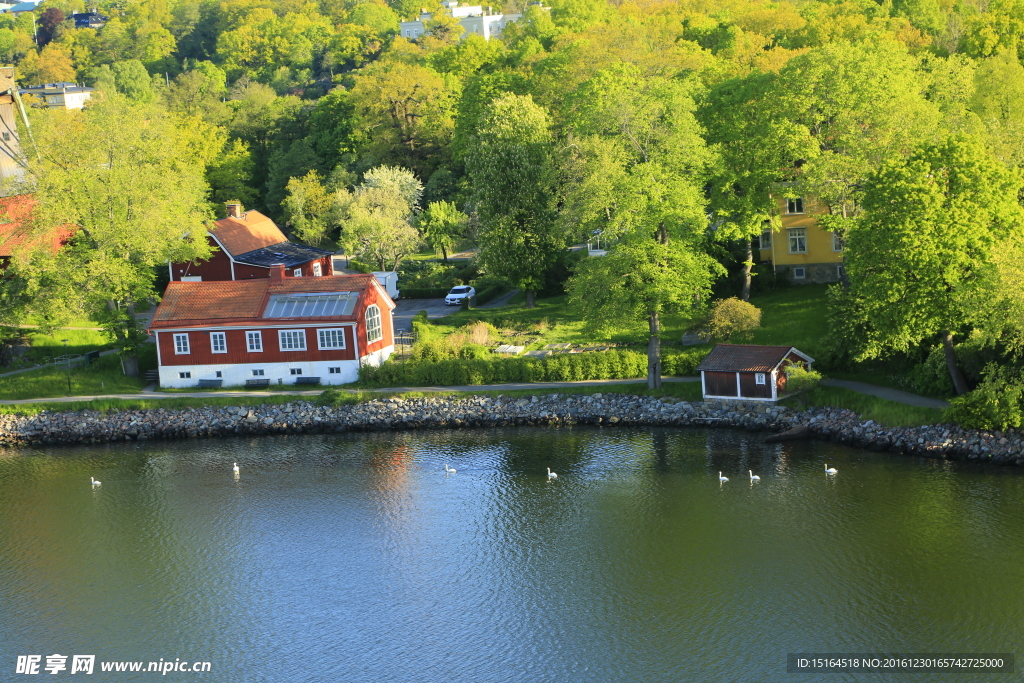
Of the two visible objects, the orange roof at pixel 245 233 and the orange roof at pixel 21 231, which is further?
the orange roof at pixel 245 233

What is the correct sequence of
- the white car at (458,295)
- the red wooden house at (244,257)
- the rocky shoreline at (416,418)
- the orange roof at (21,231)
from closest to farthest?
1. the rocky shoreline at (416,418)
2. the orange roof at (21,231)
3. the white car at (458,295)
4. the red wooden house at (244,257)

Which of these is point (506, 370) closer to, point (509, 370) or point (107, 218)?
point (509, 370)

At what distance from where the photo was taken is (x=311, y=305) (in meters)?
47.8

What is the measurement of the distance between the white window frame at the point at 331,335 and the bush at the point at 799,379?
19.9 m

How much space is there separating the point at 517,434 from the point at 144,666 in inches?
782

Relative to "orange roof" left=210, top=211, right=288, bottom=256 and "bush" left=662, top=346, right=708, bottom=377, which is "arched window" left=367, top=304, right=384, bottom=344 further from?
"orange roof" left=210, top=211, right=288, bottom=256

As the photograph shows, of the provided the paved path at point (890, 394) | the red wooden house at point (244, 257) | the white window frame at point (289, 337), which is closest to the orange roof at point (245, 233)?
the red wooden house at point (244, 257)

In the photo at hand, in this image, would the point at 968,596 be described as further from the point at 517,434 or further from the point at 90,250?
the point at 90,250

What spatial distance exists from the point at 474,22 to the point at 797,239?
92.1m

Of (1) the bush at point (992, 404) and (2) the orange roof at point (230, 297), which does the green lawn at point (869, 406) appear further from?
(2) the orange roof at point (230, 297)

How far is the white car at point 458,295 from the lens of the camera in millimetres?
58688

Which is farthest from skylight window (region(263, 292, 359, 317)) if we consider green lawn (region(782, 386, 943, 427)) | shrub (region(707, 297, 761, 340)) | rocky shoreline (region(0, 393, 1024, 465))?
green lawn (region(782, 386, 943, 427))

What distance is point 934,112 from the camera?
45.0m

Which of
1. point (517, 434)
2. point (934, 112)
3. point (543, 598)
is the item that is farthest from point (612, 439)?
point (934, 112)
